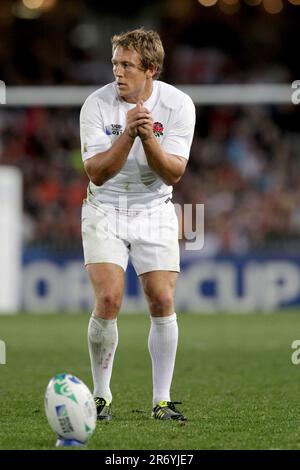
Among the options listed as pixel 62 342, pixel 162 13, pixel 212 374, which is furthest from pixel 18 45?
pixel 212 374

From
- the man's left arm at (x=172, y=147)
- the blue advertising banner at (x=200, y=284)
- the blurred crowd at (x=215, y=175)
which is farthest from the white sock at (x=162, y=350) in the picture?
the blurred crowd at (x=215, y=175)

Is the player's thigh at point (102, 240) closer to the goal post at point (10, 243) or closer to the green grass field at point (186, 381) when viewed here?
the green grass field at point (186, 381)

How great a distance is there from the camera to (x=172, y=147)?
6586 mm

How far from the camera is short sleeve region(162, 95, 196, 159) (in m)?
6.59

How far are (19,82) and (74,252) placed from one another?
584cm

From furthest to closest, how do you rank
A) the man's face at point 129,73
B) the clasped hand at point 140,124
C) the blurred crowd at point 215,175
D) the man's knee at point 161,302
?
the blurred crowd at point 215,175, the man's knee at point 161,302, the man's face at point 129,73, the clasped hand at point 140,124

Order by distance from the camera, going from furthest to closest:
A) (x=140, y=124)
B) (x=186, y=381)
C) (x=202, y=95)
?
(x=202, y=95) → (x=186, y=381) → (x=140, y=124)

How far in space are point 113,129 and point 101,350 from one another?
4.51ft

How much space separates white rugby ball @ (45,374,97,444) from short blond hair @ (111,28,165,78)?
6.77 feet

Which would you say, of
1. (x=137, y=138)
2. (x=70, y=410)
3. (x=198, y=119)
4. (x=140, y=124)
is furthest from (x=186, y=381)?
(x=198, y=119)

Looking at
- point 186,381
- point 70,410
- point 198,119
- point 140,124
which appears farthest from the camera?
point 198,119

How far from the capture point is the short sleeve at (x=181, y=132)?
21.6ft

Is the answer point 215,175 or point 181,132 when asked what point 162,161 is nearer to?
point 181,132

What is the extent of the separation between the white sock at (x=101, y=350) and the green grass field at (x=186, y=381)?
218 millimetres
